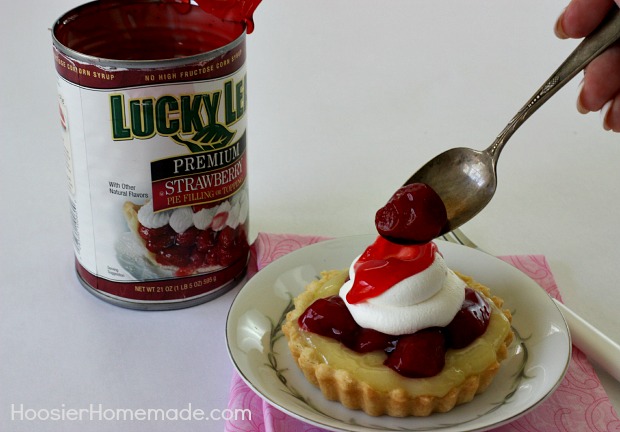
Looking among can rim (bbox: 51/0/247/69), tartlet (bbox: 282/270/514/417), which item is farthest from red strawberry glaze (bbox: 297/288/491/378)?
can rim (bbox: 51/0/247/69)

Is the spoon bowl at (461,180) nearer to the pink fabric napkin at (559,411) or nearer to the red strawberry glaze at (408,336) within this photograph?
the red strawberry glaze at (408,336)

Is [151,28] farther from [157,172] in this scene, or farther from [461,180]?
[461,180]

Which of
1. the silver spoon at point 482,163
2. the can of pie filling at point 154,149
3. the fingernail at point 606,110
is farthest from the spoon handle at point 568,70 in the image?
the can of pie filling at point 154,149

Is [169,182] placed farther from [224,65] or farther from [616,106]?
[616,106]

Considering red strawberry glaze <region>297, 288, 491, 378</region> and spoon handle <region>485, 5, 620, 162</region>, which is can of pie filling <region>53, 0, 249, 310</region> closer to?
red strawberry glaze <region>297, 288, 491, 378</region>

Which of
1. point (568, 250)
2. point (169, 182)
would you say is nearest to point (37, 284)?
point (169, 182)
